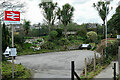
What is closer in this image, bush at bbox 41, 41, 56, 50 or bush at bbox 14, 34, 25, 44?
bush at bbox 14, 34, 25, 44

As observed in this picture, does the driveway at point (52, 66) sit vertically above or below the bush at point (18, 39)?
below

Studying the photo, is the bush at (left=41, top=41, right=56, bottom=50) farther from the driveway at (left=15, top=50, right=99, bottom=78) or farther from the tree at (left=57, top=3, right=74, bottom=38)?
the driveway at (left=15, top=50, right=99, bottom=78)

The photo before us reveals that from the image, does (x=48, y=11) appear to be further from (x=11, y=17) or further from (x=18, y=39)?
(x=11, y=17)

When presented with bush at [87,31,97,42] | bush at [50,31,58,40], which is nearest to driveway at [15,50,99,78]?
bush at [50,31,58,40]

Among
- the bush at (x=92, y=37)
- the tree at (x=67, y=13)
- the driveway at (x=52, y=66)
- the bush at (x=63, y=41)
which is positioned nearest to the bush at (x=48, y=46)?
the bush at (x=63, y=41)

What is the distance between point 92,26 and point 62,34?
467cm

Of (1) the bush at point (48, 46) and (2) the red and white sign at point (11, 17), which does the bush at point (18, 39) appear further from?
(2) the red and white sign at point (11, 17)

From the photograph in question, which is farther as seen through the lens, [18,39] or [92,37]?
[92,37]

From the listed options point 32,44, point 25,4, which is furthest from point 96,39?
point 25,4

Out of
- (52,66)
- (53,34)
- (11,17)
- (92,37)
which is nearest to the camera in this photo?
(11,17)

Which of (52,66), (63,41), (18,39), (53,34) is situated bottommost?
(52,66)

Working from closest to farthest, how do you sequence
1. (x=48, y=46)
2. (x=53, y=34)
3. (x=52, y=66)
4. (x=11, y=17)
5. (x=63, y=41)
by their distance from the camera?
1. (x=11, y=17)
2. (x=52, y=66)
3. (x=48, y=46)
4. (x=63, y=41)
5. (x=53, y=34)

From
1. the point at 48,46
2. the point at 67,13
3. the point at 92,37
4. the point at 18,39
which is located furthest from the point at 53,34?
the point at 67,13

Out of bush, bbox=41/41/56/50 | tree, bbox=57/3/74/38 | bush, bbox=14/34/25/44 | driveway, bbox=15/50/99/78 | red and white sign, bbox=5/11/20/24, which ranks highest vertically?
tree, bbox=57/3/74/38
